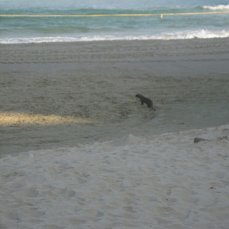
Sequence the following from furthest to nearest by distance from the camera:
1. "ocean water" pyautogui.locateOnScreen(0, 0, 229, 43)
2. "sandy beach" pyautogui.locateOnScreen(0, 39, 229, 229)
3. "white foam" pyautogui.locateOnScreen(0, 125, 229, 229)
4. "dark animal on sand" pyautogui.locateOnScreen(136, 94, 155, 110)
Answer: "ocean water" pyautogui.locateOnScreen(0, 0, 229, 43) < "dark animal on sand" pyautogui.locateOnScreen(136, 94, 155, 110) < "sandy beach" pyautogui.locateOnScreen(0, 39, 229, 229) < "white foam" pyautogui.locateOnScreen(0, 125, 229, 229)

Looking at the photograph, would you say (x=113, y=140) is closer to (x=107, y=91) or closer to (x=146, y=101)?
(x=146, y=101)

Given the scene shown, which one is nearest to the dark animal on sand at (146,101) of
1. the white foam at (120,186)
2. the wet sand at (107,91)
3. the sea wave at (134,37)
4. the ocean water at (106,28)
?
the wet sand at (107,91)

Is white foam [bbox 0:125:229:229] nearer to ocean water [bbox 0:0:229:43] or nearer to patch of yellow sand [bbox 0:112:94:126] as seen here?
patch of yellow sand [bbox 0:112:94:126]

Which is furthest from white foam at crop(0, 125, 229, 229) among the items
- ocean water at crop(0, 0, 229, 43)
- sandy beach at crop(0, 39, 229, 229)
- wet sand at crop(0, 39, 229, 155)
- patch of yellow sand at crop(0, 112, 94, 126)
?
ocean water at crop(0, 0, 229, 43)

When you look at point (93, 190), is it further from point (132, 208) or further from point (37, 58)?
point (37, 58)

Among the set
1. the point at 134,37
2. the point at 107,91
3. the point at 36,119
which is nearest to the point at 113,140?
the point at 36,119

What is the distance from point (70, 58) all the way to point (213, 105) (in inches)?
237

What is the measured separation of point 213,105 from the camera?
9867mm

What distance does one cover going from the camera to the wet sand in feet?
27.1

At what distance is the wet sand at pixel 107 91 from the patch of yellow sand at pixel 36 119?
6cm

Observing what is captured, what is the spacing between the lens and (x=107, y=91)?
1066cm

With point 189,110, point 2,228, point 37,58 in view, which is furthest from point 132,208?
point 37,58

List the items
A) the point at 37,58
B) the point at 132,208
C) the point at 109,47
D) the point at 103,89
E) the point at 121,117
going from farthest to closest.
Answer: the point at 109,47 < the point at 37,58 < the point at 103,89 < the point at 121,117 < the point at 132,208

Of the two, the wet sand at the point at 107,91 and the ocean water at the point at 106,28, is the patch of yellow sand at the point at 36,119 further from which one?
the ocean water at the point at 106,28
